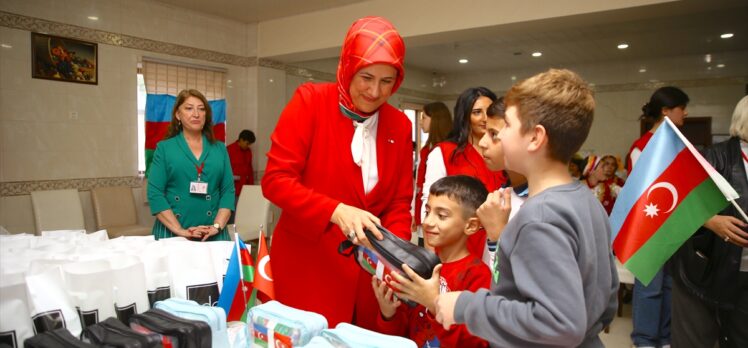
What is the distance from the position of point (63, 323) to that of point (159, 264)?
29cm

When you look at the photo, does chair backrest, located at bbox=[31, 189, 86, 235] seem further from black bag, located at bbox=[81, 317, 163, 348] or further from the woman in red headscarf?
black bag, located at bbox=[81, 317, 163, 348]

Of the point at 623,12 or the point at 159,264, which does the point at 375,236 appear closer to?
the point at 159,264

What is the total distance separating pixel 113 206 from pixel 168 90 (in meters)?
1.71

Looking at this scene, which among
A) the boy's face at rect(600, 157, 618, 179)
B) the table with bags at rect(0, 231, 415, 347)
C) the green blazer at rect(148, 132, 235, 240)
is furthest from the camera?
the boy's face at rect(600, 157, 618, 179)

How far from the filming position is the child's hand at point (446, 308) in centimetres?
108

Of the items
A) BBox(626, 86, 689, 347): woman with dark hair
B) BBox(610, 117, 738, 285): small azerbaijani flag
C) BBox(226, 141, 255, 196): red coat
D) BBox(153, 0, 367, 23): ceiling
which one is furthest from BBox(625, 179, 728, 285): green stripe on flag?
BBox(226, 141, 255, 196): red coat

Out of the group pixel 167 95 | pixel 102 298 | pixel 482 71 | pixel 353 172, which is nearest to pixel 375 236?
pixel 353 172

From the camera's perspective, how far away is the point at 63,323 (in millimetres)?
1125

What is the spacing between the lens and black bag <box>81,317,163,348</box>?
968mm

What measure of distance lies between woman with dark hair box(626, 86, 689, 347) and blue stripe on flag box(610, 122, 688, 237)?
187cm

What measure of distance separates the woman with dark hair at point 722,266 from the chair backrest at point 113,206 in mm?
5565

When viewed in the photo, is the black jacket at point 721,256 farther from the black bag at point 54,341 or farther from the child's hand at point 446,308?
the black bag at point 54,341

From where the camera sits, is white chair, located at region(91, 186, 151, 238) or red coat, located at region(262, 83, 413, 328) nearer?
red coat, located at region(262, 83, 413, 328)

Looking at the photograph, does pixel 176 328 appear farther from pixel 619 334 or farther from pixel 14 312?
pixel 619 334
